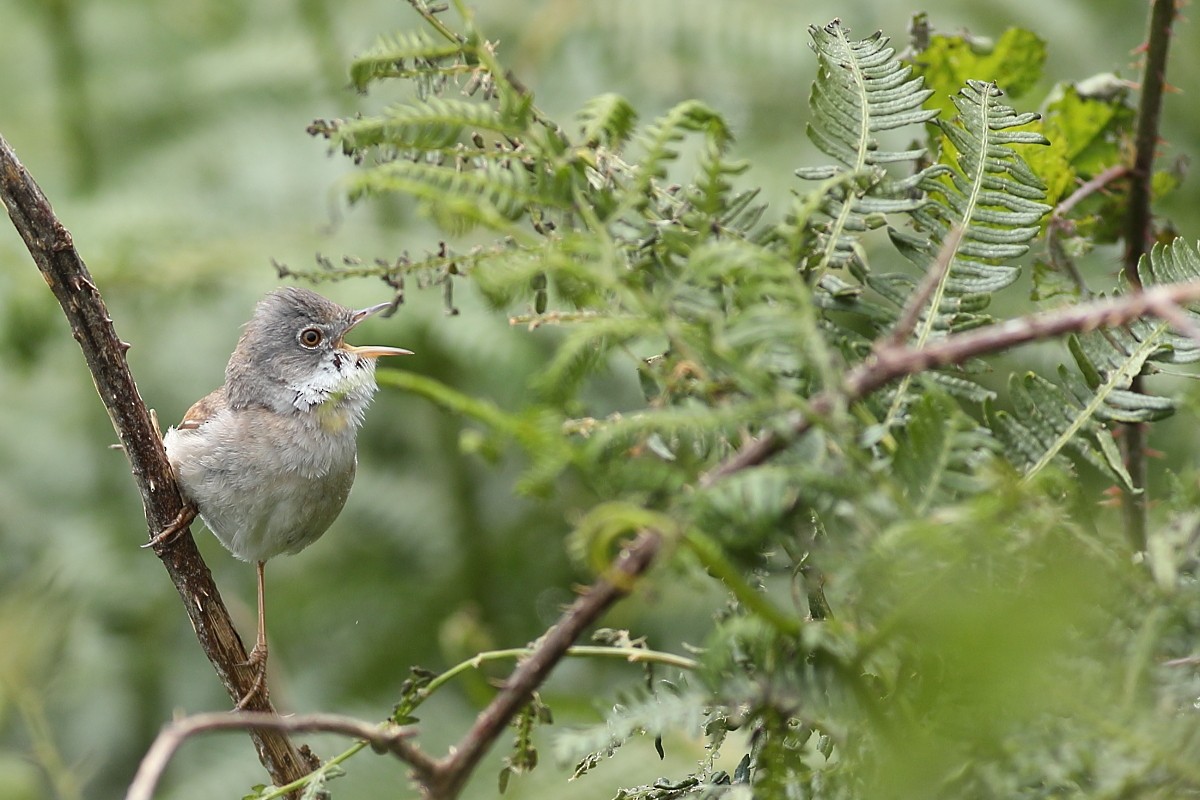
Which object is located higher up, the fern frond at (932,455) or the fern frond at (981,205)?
the fern frond at (981,205)

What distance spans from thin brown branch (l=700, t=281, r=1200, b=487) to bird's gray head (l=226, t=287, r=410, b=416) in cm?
229

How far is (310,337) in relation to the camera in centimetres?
343

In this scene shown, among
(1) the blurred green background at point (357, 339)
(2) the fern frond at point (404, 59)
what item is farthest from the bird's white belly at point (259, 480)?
(2) the fern frond at point (404, 59)

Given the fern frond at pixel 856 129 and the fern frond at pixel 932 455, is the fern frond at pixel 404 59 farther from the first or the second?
the fern frond at pixel 932 455

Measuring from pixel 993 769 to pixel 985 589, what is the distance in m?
0.14

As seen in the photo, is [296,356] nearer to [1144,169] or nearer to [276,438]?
[276,438]

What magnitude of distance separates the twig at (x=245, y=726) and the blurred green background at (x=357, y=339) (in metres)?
3.16

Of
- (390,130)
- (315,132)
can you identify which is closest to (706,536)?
(390,130)

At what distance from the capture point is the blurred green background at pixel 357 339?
15.3ft

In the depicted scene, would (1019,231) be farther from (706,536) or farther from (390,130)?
(390,130)

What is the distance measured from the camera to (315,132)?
4.44 feet

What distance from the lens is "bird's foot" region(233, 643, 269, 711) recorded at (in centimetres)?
216

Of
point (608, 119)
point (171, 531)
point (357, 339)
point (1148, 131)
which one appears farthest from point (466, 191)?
point (357, 339)

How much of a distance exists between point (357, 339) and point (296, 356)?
1774 millimetres
